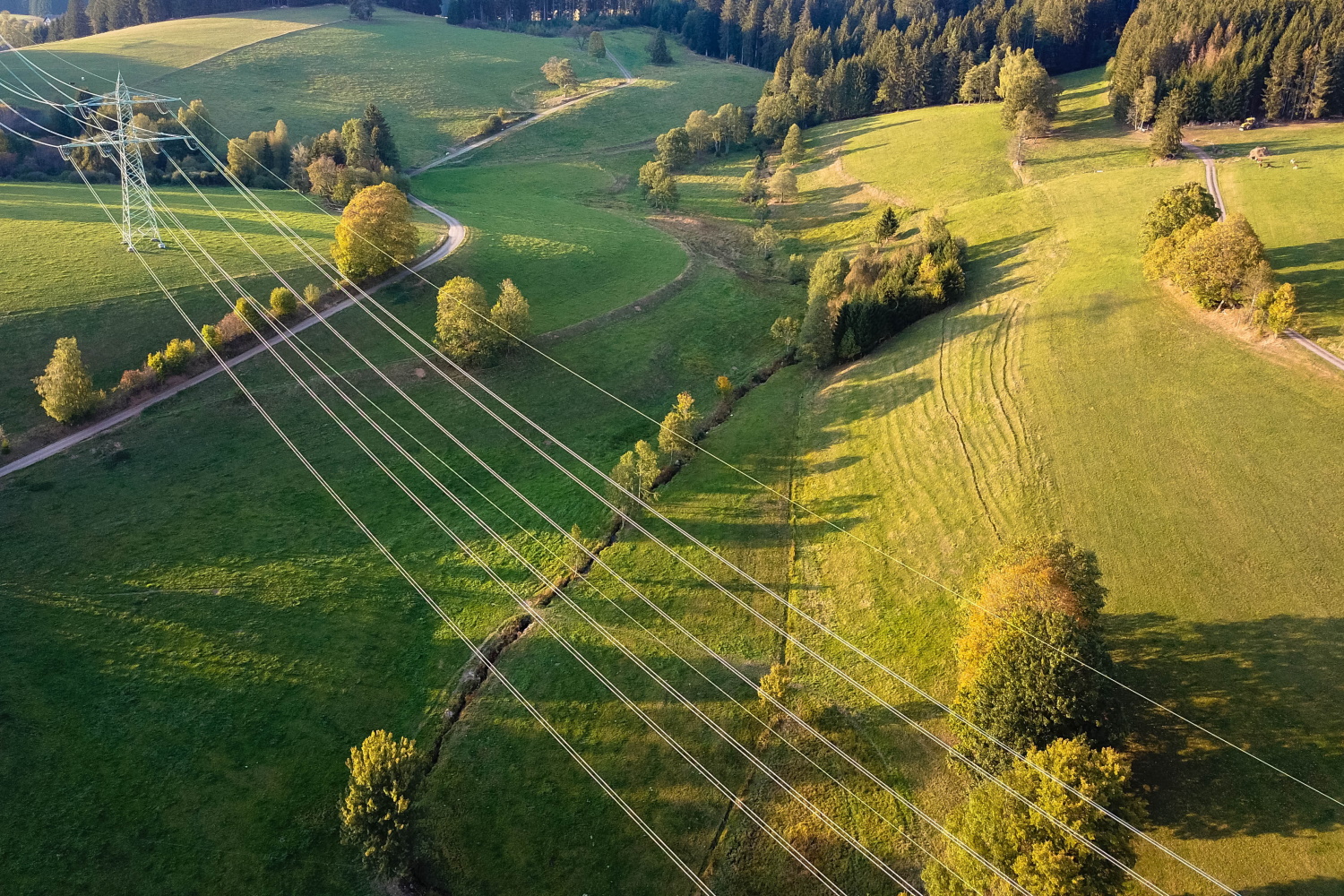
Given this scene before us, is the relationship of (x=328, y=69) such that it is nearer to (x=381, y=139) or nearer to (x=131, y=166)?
(x=381, y=139)

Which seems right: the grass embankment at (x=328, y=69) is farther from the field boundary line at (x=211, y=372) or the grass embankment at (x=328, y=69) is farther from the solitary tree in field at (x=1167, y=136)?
the solitary tree in field at (x=1167, y=136)

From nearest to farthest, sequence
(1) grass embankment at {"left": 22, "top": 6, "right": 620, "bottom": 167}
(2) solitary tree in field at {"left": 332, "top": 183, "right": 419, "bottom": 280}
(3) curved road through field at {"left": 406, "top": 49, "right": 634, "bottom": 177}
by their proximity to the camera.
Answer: (2) solitary tree in field at {"left": 332, "top": 183, "right": 419, "bottom": 280}, (3) curved road through field at {"left": 406, "top": 49, "right": 634, "bottom": 177}, (1) grass embankment at {"left": 22, "top": 6, "right": 620, "bottom": 167}

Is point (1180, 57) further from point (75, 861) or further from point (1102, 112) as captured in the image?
point (75, 861)

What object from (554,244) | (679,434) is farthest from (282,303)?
(679,434)

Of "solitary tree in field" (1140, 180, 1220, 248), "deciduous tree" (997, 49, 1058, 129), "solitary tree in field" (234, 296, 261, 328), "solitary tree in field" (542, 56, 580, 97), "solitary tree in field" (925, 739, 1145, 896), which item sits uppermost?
"solitary tree in field" (542, 56, 580, 97)

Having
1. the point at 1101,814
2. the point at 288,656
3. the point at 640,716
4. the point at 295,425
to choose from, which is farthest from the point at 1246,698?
the point at 295,425

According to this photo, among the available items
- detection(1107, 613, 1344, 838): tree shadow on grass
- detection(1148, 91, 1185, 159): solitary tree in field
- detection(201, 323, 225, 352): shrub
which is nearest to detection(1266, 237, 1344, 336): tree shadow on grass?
detection(1107, 613, 1344, 838): tree shadow on grass

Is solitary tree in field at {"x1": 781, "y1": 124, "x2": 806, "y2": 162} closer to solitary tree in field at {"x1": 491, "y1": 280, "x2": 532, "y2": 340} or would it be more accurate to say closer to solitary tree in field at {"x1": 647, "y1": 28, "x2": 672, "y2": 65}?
solitary tree in field at {"x1": 491, "y1": 280, "x2": 532, "y2": 340}
